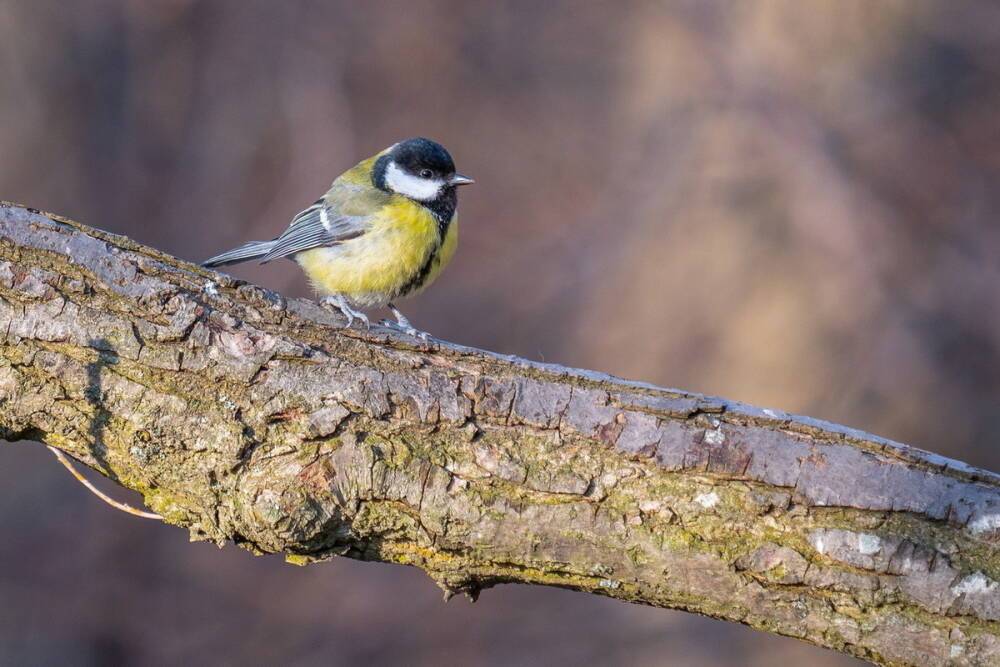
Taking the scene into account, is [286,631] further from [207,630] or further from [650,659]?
[650,659]

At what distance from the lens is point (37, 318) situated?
2.47m

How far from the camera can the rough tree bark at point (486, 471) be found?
2.38 m

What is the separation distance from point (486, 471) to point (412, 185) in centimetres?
213

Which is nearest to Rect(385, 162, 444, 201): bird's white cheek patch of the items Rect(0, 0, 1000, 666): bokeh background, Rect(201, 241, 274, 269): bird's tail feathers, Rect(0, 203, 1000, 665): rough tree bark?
Rect(201, 241, 274, 269): bird's tail feathers

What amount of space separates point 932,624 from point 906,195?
511cm

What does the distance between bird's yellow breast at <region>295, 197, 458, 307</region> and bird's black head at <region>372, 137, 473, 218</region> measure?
0.13 metres

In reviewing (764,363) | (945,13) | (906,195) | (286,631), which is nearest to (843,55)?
(945,13)

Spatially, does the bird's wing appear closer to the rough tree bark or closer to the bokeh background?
the rough tree bark

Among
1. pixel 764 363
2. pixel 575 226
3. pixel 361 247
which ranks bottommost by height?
pixel 361 247

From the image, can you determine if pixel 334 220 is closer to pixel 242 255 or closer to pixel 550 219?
pixel 242 255

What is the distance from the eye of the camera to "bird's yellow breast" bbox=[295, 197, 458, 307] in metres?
4.04

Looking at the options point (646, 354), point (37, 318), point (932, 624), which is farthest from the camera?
point (646, 354)

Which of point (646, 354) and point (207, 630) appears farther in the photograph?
point (646, 354)

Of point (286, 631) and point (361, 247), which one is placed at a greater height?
point (361, 247)
